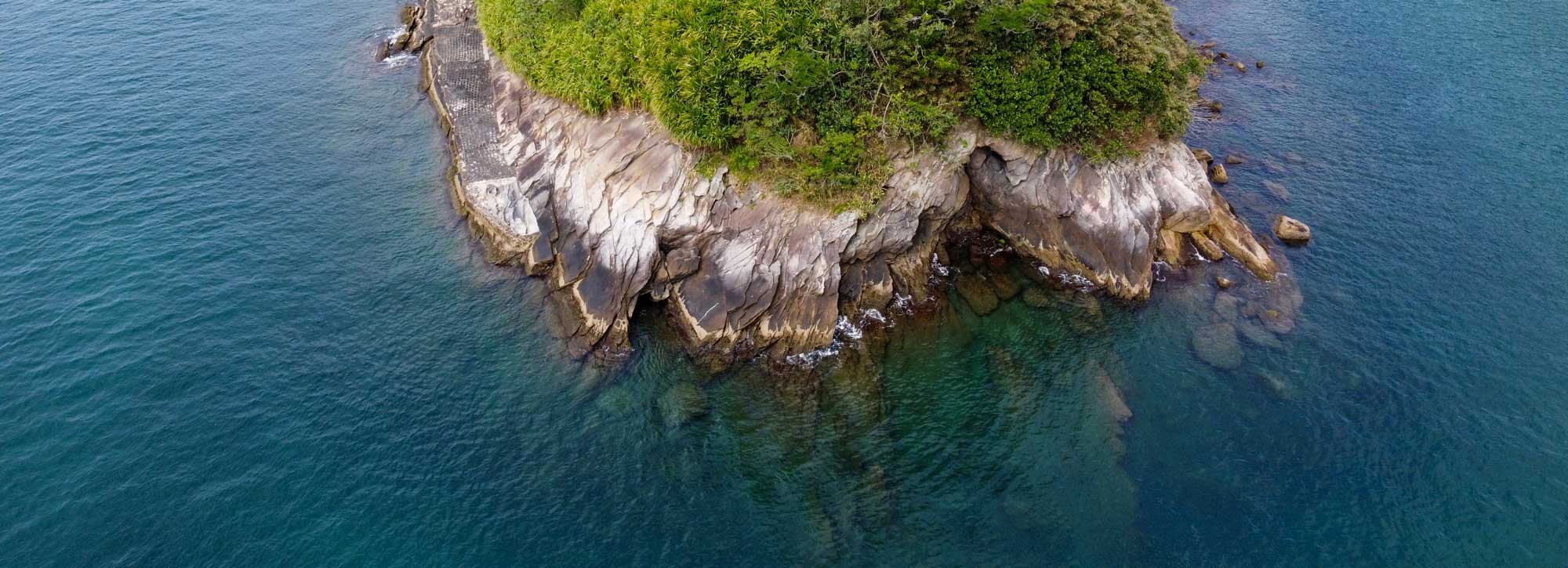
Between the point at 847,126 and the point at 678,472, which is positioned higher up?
the point at 847,126

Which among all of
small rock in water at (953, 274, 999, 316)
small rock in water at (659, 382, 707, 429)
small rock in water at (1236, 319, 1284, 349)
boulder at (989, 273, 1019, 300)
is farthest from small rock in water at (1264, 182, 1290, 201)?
small rock in water at (659, 382, 707, 429)

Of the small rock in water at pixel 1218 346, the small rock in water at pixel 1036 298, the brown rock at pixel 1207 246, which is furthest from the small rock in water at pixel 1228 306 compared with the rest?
the small rock in water at pixel 1036 298

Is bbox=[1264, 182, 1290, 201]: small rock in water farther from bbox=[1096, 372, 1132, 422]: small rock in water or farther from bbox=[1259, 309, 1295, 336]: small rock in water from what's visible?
bbox=[1096, 372, 1132, 422]: small rock in water

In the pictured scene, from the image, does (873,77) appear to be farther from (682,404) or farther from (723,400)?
(682,404)

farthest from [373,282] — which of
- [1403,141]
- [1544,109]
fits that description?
[1544,109]

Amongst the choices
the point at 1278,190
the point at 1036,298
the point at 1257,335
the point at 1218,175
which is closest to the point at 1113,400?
the point at 1036,298

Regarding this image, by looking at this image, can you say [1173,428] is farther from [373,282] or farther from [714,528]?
[373,282]
